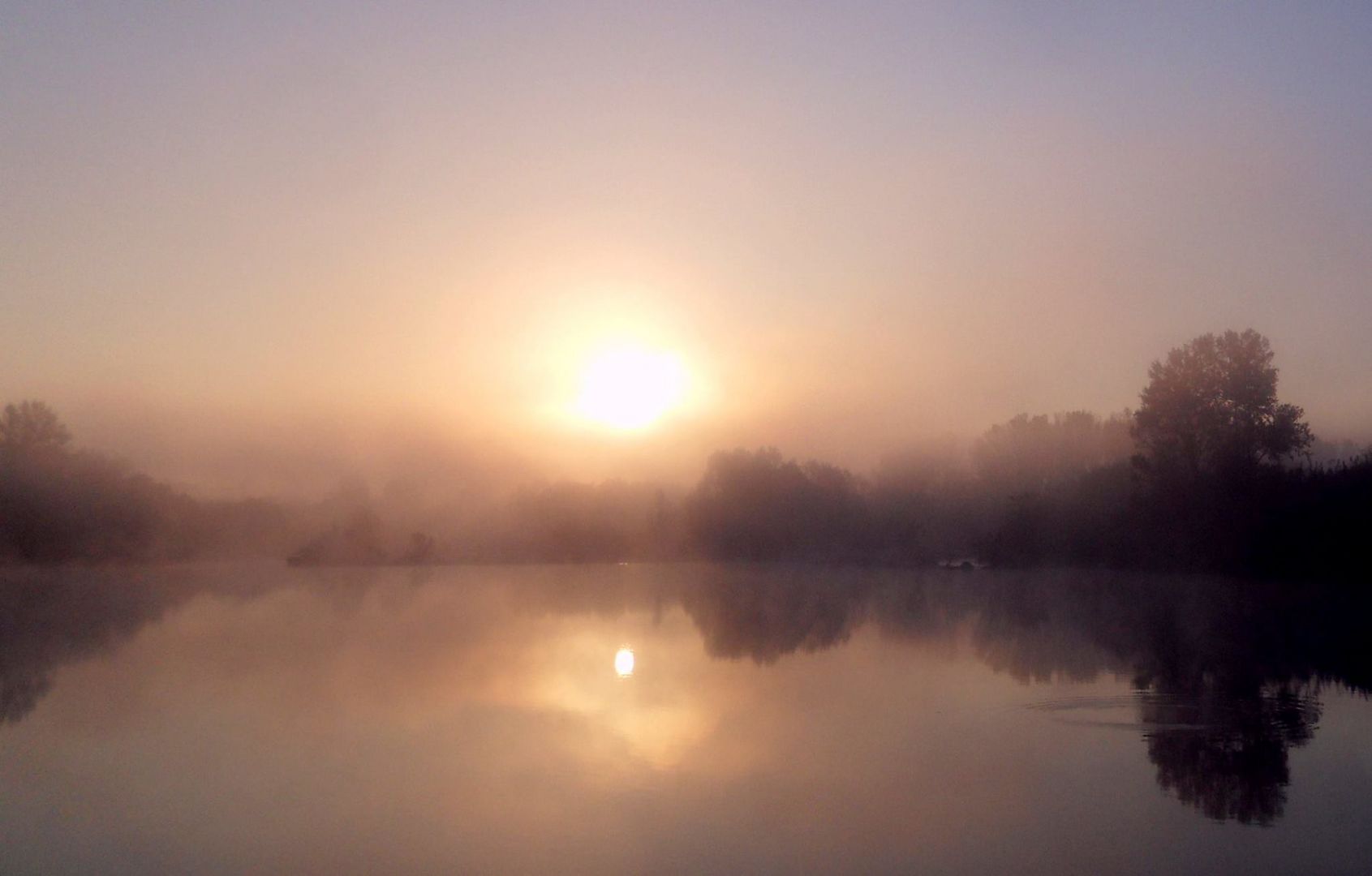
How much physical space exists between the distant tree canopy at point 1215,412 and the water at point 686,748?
65.5ft

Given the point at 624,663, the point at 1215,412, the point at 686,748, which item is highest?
the point at 1215,412

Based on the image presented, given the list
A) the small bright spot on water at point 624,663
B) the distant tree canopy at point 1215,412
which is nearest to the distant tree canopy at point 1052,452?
the distant tree canopy at point 1215,412

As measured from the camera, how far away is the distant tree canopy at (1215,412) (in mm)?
42562

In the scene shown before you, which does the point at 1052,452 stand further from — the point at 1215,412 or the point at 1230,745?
the point at 1230,745

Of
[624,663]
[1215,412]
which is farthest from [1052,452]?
[624,663]

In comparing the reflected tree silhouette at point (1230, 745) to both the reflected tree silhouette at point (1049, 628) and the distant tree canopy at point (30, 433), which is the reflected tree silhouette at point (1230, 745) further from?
the distant tree canopy at point (30, 433)

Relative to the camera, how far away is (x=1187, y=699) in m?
14.0

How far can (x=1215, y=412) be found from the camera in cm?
4422

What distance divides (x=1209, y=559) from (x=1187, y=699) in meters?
29.7

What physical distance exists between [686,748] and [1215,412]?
40.2 metres

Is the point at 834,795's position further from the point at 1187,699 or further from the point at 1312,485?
the point at 1312,485

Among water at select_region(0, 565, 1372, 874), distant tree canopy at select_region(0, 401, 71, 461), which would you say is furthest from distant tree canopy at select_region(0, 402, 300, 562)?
water at select_region(0, 565, 1372, 874)

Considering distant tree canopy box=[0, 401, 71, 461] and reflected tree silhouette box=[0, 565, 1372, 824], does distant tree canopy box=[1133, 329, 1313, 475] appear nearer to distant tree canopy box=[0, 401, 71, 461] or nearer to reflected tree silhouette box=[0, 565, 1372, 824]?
reflected tree silhouette box=[0, 565, 1372, 824]

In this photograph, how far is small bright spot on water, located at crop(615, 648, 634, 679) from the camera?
16297 millimetres
